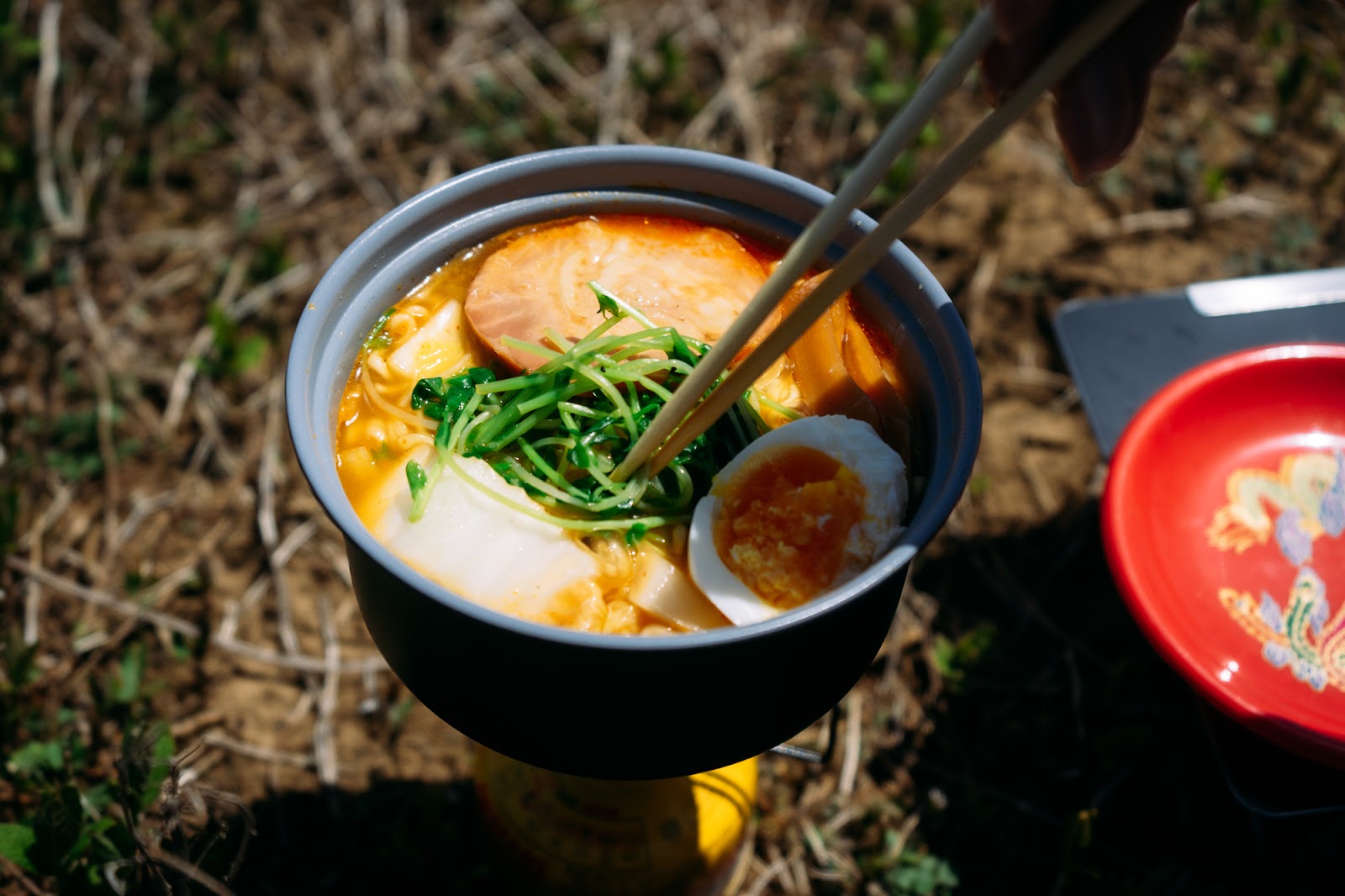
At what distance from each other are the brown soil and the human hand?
1.06 m

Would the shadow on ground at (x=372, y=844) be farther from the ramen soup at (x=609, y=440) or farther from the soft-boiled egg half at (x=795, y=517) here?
the soft-boiled egg half at (x=795, y=517)

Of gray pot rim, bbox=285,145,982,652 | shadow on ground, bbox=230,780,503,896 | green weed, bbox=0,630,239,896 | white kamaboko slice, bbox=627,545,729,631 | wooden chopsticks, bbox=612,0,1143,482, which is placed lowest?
shadow on ground, bbox=230,780,503,896

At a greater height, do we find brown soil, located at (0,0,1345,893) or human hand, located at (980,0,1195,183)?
human hand, located at (980,0,1195,183)

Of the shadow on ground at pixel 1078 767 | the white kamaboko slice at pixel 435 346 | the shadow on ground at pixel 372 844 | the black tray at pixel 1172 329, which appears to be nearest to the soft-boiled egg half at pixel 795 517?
the white kamaboko slice at pixel 435 346

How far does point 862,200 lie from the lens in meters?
1.63

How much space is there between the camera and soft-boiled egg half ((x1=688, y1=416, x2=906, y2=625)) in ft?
6.15

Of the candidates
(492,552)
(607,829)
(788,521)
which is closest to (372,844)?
(607,829)

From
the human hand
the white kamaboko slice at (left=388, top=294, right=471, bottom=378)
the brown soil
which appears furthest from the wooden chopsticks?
the brown soil

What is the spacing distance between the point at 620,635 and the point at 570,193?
3.57ft

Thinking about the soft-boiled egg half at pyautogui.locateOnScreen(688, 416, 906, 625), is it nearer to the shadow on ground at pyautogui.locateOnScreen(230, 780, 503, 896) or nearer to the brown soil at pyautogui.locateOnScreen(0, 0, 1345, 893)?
the brown soil at pyautogui.locateOnScreen(0, 0, 1345, 893)

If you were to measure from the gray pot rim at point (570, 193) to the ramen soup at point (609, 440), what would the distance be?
15cm

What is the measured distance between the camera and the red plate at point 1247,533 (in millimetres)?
2855

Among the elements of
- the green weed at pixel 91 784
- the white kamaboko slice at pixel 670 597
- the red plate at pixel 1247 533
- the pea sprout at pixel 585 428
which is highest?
the pea sprout at pixel 585 428

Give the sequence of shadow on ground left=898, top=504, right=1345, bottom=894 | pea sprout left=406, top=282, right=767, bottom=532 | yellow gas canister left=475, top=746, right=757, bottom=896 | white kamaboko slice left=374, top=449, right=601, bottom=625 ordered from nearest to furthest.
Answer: white kamaboko slice left=374, top=449, right=601, bottom=625 < pea sprout left=406, top=282, right=767, bottom=532 < yellow gas canister left=475, top=746, right=757, bottom=896 < shadow on ground left=898, top=504, right=1345, bottom=894
